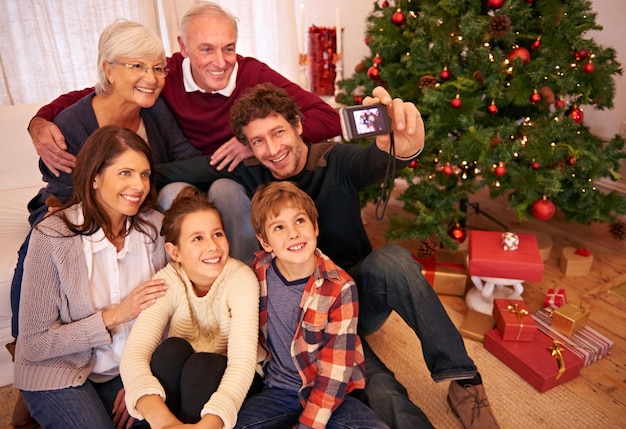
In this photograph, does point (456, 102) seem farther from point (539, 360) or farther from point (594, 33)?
point (594, 33)

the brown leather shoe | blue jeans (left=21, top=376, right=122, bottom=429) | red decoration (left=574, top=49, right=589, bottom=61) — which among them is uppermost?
red decoration (left=574, top=49, right=589, bottom=61)

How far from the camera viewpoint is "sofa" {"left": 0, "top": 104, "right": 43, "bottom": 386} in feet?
4.66

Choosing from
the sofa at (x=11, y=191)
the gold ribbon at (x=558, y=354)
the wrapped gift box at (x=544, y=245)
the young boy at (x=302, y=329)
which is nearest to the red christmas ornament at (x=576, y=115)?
the wrapped gift box at (x=544, y=245)

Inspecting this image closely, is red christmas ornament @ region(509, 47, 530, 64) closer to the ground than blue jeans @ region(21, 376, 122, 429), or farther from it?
farther from it

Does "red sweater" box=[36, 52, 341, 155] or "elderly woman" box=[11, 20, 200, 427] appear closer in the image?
"elderly woman" box=[11, 20, 200, 427]

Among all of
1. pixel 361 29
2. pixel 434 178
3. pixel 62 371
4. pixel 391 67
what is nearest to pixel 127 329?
pixel 62 371

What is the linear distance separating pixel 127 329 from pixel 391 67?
1.59m

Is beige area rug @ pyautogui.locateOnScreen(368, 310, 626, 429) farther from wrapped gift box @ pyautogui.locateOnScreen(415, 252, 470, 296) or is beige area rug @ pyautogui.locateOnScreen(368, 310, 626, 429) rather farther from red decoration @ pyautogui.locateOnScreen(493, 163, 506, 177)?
red decoration @ pyautogui.locateOnScreen(493, 163, 506, 177)

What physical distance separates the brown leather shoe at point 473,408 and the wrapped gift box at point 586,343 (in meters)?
0.51

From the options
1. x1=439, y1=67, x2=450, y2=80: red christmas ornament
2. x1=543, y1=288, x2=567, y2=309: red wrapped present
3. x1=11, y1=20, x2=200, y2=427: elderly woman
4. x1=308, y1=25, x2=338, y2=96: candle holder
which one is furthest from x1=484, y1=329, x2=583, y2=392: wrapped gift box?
x1=308, y1=25, x2=338, y2=96: candle holder

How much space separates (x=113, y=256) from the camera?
1191mm

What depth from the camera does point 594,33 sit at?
2469 mm

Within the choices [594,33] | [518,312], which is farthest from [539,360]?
[594,33]

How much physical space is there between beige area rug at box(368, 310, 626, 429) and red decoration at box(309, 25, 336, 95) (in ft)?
6.93
